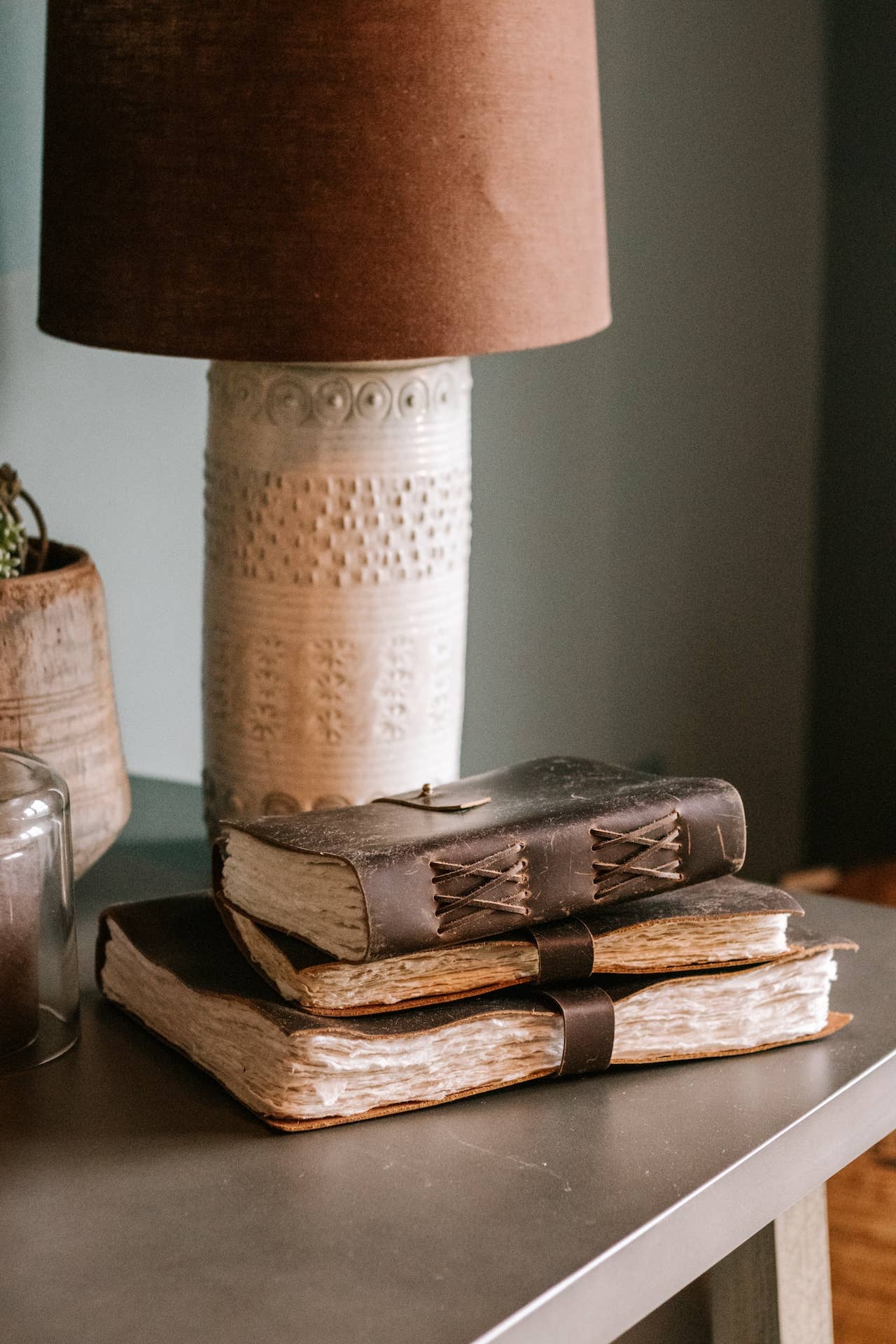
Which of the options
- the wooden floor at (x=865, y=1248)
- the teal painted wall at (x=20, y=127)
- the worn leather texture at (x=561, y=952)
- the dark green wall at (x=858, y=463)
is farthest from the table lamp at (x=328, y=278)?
the dark green wall at (x=858, y=463)

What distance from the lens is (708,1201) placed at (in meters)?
0.58

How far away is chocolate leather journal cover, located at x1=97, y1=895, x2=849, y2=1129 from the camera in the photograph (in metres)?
0.60

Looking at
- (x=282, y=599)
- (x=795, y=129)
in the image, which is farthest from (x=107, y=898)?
(x=795, y=129)

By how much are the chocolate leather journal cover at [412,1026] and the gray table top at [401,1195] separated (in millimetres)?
11

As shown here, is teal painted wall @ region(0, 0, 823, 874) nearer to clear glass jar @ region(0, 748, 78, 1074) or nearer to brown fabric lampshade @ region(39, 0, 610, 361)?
brown fabric lampshade @ region(39, 0, 610, 361)

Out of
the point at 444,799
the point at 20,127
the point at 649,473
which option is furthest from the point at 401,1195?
the point at 649,473

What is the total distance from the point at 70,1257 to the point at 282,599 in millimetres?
439

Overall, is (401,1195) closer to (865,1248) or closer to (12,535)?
(12,535)

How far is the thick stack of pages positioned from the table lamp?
21cm

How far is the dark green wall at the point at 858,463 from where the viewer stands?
2139 mm

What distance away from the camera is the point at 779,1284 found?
77 centimetres

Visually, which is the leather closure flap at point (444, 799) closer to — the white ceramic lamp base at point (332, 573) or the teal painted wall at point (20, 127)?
the white ceramic lamp base at point (332, 573)

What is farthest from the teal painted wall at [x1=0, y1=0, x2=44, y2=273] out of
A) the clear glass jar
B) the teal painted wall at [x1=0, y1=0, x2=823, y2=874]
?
the clear glass jar

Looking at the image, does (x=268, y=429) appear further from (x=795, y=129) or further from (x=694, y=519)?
(x=795, y=129)
